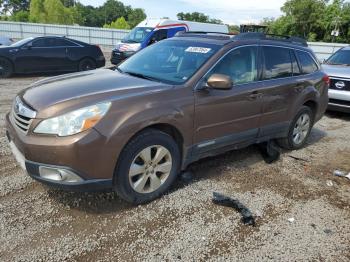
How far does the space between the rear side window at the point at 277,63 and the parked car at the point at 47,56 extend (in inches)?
369

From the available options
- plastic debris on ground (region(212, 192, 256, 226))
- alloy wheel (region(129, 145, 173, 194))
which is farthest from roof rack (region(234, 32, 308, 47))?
plastic debris on ground (region(212, 192, 256, 226))

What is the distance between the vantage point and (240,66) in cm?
432

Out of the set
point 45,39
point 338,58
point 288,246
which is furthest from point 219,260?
point 45,39

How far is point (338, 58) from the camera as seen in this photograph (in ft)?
30.5

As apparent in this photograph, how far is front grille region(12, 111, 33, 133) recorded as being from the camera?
3.15 metres

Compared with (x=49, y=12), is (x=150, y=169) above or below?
below

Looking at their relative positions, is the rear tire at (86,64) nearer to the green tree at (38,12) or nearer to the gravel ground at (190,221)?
the gravel ground at (190,221)

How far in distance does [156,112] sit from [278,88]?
6.98 feet

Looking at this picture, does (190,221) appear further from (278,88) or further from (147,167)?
(278,88)

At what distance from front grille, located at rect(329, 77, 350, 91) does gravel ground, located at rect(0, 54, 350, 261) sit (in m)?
3.95

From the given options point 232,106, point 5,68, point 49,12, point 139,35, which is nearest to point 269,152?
point 232,106

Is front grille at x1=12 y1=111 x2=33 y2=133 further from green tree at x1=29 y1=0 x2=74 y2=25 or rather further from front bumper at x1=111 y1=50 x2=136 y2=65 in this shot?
green tree at x1=29 y1=0 x2=74 y2=25

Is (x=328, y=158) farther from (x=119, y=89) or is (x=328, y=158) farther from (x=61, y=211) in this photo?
(x=61, y=211)

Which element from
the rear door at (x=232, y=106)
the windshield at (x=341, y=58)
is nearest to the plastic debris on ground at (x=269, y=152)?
the rear door at (x=232, y=106)
